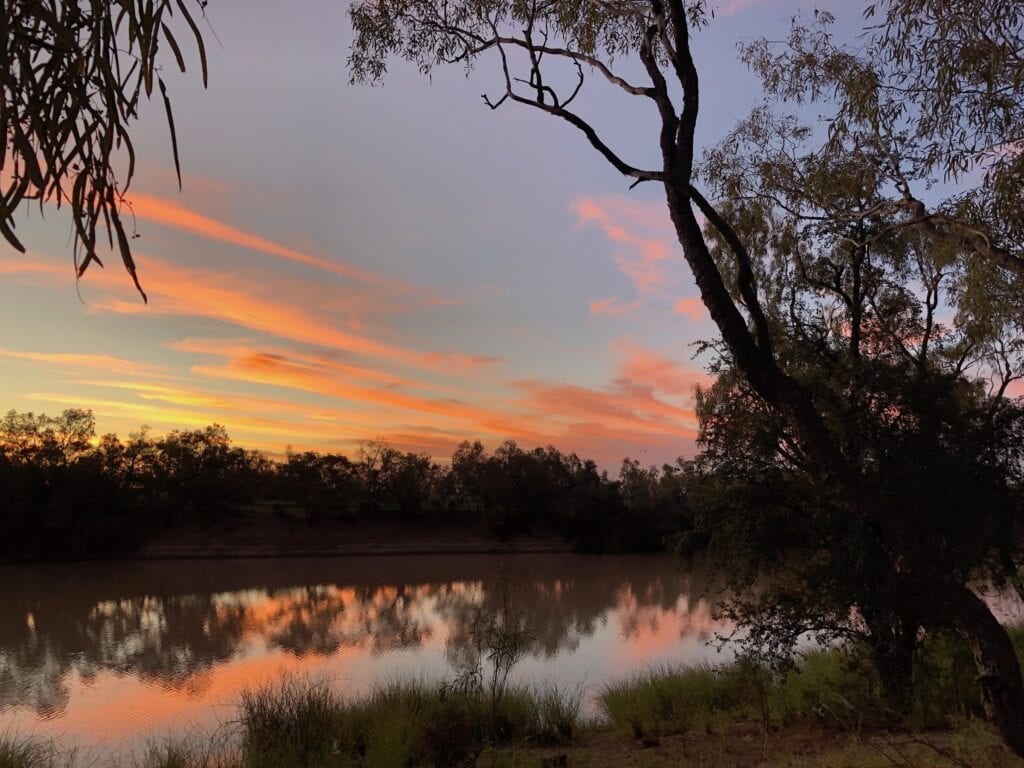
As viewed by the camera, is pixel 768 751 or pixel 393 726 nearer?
pixel 768 751

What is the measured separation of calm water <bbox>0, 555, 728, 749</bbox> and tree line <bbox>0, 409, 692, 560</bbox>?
10.2 ft

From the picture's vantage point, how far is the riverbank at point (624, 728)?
4.88 m

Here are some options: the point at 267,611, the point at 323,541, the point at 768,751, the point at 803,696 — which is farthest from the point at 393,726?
the point at 323,541

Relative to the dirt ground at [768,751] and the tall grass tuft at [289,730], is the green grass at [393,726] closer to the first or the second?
the tall grass tuft at [289,730]

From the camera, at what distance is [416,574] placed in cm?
2769

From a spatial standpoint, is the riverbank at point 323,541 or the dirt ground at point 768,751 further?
the riverbank at point 323,541

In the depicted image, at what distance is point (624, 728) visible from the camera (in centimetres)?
652

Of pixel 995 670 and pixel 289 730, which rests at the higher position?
pixel 995 670

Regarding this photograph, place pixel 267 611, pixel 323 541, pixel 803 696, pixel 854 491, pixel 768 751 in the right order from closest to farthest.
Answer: pixel 854 491, pixel 768 751, pixel 803 696, pixel 267 611, pixel 323 541

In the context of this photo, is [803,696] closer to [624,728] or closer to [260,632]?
[624,728]

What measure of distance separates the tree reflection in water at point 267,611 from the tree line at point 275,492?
2489 millimetres

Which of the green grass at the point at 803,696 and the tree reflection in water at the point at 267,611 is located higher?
the green grass at the point at 803,696

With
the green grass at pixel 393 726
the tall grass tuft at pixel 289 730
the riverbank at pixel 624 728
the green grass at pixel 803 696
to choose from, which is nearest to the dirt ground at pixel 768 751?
the riverbank at pixel 624 728

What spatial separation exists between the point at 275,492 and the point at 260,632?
2421 centimetres
